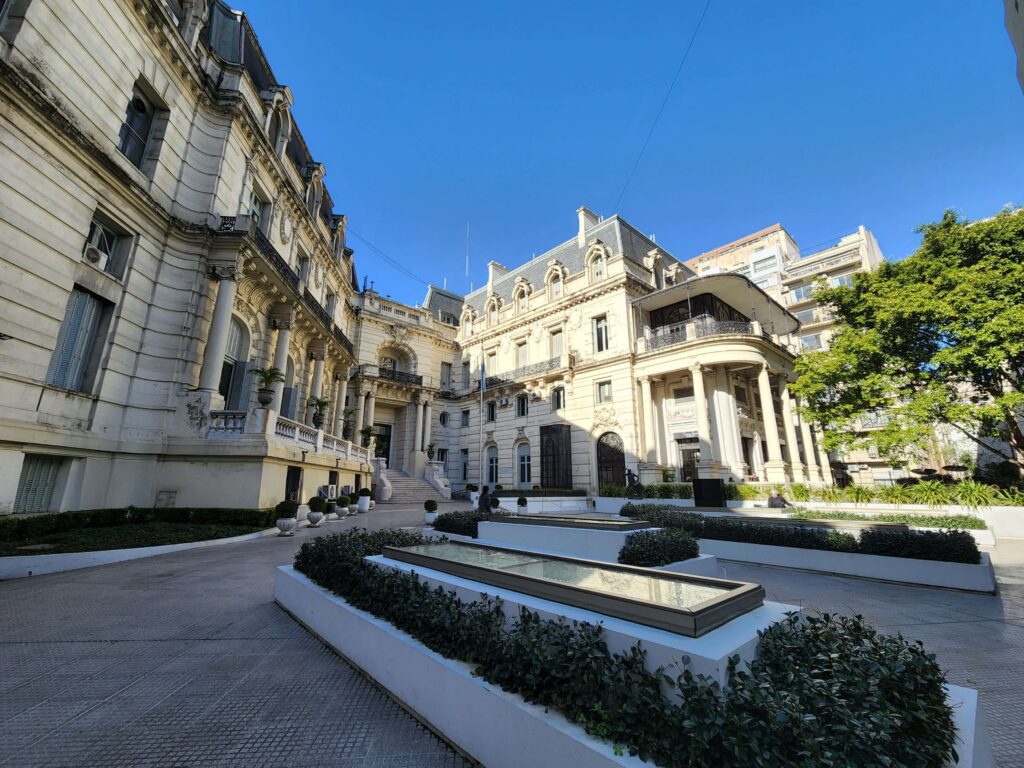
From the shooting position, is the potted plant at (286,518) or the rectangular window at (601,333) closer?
the potted plant at (286,518)

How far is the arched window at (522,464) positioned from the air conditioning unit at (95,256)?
80.9 feet

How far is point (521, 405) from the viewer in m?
32.5

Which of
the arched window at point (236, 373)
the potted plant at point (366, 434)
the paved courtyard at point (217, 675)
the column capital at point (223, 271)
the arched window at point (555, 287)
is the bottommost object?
the paved courtyard at point (217, 675)

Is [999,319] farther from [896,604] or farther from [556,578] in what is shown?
[556,578]

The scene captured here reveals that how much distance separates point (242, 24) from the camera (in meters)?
17.6

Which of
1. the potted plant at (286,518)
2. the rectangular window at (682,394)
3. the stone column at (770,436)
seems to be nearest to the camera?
the potted plant at (286,518)

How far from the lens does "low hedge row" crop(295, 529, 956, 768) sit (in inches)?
82.0

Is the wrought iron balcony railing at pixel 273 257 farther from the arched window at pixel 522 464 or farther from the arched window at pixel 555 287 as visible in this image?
the arched window at pixel 522 464

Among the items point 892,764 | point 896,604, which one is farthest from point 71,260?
point 896,604

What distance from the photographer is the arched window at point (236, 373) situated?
53.3 feet

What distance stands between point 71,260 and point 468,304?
30.6 meters

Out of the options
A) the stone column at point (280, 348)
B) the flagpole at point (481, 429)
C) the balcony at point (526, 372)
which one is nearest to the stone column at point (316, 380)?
the stone column at point (280, 348)

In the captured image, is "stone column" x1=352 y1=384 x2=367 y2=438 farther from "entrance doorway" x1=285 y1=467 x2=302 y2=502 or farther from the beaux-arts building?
"entrance doorway" x1=285 y1=467 x2=302 y2=502

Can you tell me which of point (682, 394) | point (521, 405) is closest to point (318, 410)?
point (521, 405)
